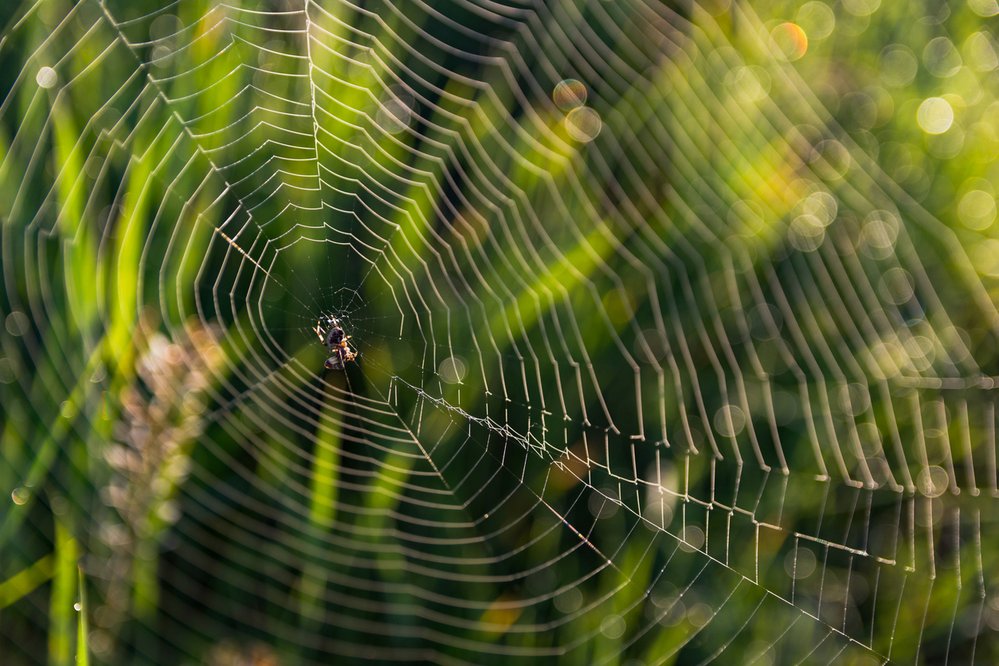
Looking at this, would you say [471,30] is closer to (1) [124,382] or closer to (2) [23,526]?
(1) [124,382]

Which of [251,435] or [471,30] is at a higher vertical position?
[471,30]

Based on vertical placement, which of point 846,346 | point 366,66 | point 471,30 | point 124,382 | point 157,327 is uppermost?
point 471,30

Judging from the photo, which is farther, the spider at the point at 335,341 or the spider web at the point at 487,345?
the spider at the point at 335,341

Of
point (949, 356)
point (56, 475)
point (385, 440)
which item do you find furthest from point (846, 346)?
point (56, 475)
